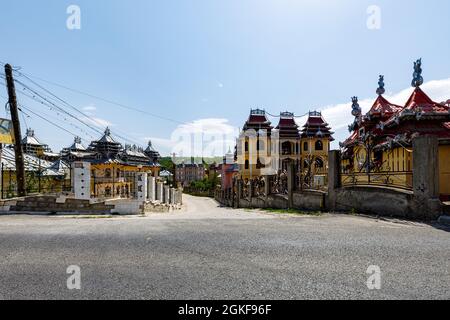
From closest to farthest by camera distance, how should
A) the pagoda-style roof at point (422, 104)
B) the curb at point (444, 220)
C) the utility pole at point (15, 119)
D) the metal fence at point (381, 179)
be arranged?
the curb at point (444, 220) → the metal fence at point (381, 179) → the pagoda-style roof at point (422, 104) → the utility pole at point (15, 119)

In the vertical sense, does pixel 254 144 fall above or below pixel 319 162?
above

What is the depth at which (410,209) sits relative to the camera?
867 cm

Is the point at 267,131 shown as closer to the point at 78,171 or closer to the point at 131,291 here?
the point at 78,171

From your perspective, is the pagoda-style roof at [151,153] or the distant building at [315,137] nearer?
the distant building at [315,137]

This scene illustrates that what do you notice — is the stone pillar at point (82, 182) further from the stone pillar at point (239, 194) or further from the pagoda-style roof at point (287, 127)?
the pagoda-style roof at point (287, 127)

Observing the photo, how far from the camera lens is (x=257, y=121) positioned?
50.5m

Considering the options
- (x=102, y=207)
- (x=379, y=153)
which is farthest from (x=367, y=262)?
(x=379, y=153)

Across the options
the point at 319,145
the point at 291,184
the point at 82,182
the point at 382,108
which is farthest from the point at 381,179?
the point at 319,145

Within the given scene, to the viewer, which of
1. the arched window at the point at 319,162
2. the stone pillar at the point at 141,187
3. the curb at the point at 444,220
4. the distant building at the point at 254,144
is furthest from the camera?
the distant building at the point at 254,144

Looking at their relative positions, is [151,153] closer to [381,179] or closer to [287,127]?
[287,127]

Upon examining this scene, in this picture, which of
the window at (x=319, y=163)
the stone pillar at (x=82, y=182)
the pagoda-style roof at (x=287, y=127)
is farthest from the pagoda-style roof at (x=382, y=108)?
the pagoda-style roof at (x=287, y=127)

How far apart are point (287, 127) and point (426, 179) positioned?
46.6 m

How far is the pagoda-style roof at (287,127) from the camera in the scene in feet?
176

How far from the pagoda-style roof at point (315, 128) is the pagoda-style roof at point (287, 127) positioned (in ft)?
5.22
